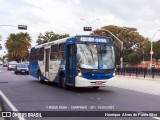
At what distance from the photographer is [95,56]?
19.4 metres

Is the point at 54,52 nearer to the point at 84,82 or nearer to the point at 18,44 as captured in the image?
the point at 84,82

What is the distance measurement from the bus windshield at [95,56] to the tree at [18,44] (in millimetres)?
93870

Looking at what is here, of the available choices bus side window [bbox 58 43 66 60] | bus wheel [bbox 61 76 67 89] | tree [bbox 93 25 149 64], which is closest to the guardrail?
bus side window [bbox 58 43 66 60]

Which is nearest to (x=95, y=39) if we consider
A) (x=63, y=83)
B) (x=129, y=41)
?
(x=63, y=83)

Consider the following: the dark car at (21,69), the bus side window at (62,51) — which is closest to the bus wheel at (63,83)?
the bus side window at (62,51)

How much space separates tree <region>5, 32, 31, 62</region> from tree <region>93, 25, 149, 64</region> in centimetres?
2736

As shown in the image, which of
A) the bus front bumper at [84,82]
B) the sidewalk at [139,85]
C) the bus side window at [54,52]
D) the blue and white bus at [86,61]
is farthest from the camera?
the bus side window at [54,52]

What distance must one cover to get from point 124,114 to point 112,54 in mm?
8730

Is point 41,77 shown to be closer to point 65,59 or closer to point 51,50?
point 51,50

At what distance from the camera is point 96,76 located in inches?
756

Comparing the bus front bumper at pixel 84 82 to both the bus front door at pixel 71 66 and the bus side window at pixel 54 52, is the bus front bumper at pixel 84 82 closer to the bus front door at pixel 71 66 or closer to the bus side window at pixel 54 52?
the bus front door at pixel 71 66

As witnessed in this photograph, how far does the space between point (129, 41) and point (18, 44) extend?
3621 cm

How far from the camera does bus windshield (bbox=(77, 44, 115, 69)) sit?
1912 cm

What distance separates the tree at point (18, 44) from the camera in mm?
112125
